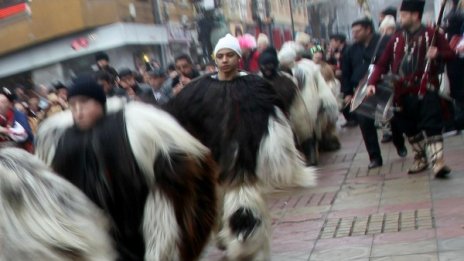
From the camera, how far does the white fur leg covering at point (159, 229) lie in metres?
4.38

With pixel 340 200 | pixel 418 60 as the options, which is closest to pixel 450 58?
pixel 418 60

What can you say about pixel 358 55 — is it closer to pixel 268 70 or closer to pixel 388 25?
pixel 388 25

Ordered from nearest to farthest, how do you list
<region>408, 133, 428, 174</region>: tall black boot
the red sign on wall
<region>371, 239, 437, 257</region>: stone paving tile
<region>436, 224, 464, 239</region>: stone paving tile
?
<region>371, 239, 437, 257</region>: stone paving tile, <region>436, 224, 464, 239</region>: stone paving tile, <region>408, 133, 428, 174</region>: tall black boot, the red sign on wall

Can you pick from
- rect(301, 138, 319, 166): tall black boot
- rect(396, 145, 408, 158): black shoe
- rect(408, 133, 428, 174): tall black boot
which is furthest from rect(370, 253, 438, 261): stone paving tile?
rect(301, 138, 319, 166): tall black boot

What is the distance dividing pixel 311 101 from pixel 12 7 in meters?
18.7

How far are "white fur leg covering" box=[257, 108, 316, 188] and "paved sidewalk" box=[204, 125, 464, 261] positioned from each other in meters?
0.73

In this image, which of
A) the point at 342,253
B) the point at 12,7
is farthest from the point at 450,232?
the point at 12,7

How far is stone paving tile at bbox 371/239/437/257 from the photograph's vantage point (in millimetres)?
6238

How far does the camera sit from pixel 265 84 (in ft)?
20.9

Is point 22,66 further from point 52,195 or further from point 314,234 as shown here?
point 52,195

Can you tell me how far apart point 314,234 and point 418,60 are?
242 cm

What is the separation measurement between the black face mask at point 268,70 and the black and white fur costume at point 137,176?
5.68 metres

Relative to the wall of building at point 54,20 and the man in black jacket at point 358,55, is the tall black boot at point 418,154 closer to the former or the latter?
the man in black jacket at point 358,55

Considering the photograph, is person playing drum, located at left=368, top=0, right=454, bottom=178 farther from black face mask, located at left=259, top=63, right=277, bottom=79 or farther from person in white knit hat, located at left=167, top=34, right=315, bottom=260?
person in white knit hat, located at left=167, top=34, right=315, bottom=260
